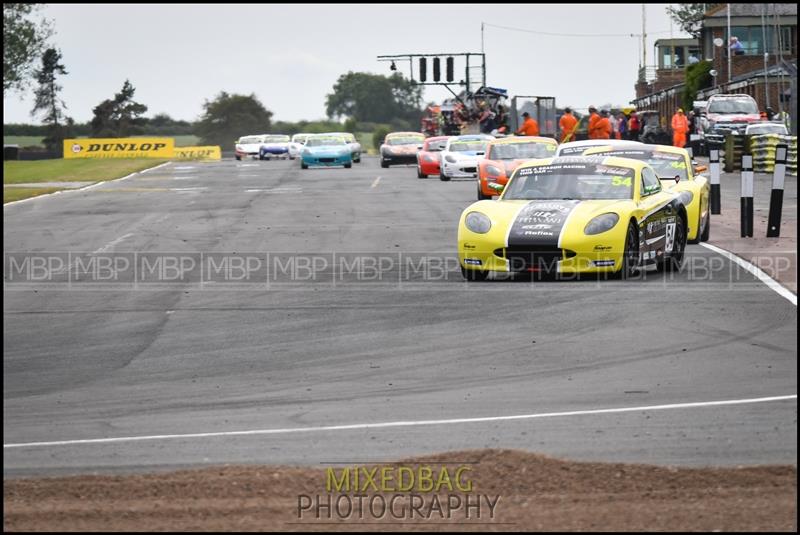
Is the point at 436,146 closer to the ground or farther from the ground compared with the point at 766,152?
farther from the ground

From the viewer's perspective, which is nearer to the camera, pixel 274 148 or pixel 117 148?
pixel 274 148

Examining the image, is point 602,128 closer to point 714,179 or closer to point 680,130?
point 680,130

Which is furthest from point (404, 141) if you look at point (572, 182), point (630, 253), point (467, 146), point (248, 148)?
point (630, 253)

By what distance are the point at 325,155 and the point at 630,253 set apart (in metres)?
34.8

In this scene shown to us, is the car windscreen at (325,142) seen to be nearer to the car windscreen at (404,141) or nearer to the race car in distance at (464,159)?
the car windscreen at (404,141)

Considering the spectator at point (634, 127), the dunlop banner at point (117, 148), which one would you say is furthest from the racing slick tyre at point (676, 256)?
the dunlop banner at point (117, 148)

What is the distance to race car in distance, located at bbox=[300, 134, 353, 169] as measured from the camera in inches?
1964

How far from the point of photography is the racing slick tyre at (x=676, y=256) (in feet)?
54.6

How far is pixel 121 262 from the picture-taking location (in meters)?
19.5

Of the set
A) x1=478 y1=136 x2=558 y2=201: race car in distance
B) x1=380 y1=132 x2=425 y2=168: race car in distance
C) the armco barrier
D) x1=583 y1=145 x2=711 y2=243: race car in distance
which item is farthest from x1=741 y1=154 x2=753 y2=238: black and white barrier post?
x1=380 y1=132 x2=425 y2=168: race car in distance

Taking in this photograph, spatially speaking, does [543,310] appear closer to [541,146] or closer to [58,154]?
[541,146]

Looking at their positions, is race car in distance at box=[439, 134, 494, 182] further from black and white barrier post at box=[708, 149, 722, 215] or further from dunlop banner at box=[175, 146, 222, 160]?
dunlop banner at box=[175, 146, 222, 160]

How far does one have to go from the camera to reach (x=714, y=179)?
2411cm

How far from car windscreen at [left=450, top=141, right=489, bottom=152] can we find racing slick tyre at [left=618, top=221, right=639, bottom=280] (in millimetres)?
22451
